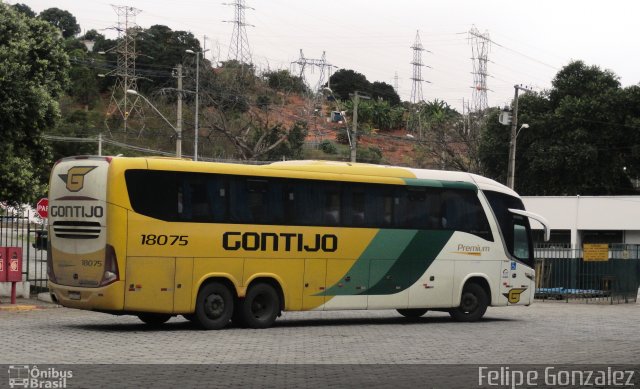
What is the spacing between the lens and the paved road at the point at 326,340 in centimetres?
1496

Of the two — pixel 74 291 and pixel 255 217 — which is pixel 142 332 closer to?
pixel 74 291

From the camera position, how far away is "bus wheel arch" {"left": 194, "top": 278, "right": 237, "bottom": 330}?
19859 millimetres

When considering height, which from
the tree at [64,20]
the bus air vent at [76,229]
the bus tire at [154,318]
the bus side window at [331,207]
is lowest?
the bus tire at [154,318]

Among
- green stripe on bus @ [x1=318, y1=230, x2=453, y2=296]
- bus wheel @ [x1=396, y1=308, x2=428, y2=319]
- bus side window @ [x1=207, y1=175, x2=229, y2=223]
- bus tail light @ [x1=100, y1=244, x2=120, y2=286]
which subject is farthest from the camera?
bus wheel @ [x1=396, y1=308, x2=428, y2=319]

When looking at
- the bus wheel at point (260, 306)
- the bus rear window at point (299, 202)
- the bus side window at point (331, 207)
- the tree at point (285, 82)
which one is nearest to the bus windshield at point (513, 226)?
the bus rear window at point (299, 202)

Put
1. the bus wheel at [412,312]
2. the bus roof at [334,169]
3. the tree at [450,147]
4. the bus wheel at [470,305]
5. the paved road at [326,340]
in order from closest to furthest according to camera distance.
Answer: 1. the paved road at [326,340]
2. the bus roof at [334,169]
3. the bus wheel at [470,305]
4. the bus wheel at [412,312]
5. the tree at [450,147]

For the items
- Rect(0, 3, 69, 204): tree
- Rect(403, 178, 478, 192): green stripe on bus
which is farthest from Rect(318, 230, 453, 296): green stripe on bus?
Rect(0, 3, 69, 204): tree

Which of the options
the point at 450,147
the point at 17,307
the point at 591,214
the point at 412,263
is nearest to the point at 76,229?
the point at 17,307

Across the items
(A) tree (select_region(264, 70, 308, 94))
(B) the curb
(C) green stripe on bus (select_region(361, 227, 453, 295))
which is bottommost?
(B) the curb

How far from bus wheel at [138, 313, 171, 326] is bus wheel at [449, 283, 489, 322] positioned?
7413 millimetres

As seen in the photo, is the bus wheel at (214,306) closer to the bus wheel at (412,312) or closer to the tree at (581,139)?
the bus wheel at (412,312)

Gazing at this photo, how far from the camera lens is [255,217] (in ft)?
67.8

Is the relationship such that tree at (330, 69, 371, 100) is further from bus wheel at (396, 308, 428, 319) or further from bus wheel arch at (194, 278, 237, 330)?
bus wheel arch at (194, 278, 237, 330)

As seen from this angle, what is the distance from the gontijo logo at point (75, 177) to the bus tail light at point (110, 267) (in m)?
1.41
